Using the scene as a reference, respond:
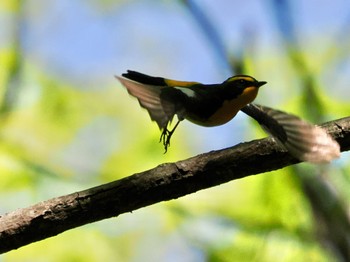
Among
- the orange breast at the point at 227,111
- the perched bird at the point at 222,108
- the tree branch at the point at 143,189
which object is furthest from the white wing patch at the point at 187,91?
the tree branch at the point at 143,189

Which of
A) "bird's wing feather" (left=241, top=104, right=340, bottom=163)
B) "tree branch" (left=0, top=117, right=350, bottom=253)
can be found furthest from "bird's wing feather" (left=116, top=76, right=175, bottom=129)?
"bird's wing feather" (left=241, top=104, right=340, bottom=163)

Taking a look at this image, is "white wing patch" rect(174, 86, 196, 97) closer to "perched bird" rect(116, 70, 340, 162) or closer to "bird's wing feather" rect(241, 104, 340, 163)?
"perched bird" rect(116, 70, 340, 162)

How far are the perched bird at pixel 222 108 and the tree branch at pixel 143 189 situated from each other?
83 mm

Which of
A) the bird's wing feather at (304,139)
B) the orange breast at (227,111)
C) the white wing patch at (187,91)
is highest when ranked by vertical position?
the white wing patch at (187,91)

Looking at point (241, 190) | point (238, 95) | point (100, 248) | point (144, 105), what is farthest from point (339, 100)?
point (144, 105)

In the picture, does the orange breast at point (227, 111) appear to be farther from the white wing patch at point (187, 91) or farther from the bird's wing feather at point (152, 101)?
the bird's wing feather at point (152, 101)

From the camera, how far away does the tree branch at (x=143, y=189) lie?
2.50 metres

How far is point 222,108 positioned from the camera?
2770mm

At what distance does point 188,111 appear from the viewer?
2684 millimetres

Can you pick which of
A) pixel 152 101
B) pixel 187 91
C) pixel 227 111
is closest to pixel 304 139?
pixel 227 111

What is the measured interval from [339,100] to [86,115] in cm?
275

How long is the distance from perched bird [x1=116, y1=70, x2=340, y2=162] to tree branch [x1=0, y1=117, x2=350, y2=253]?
0.27 ft

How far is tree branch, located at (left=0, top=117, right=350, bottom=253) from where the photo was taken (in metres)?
2.50

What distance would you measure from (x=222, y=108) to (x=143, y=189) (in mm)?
522
